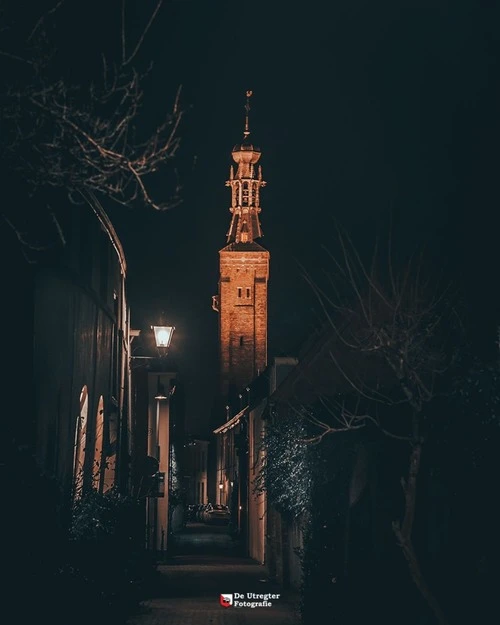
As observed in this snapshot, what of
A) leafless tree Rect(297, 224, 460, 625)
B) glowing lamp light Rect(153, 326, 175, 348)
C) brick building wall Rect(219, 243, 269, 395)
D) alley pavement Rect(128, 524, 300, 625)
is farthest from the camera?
brick building wall Rect(219, 243, 269, 395)

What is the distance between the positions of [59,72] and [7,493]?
4157 mm

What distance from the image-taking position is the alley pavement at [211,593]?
20.8 metres

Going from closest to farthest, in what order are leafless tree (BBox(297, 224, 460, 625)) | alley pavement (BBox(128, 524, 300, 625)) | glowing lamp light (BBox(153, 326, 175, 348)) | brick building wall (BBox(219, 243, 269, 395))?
leafless tree (BBox(297, 224, 460, 625)) → alley pavement (BBox(128, 524, 300, 625)) → glowing lamp light (BBox(153, 326, 175, 348)) → brick building wall (BBox(219, 243, 269, 395))

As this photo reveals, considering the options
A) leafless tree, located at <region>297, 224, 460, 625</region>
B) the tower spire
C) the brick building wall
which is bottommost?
leafless tree, located at <region>297, 224, 460, 625</region>

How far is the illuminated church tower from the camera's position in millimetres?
102562

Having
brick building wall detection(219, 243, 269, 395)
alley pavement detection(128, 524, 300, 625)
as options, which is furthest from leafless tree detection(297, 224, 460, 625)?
brick building wall detection(219, 243, 269, 395)

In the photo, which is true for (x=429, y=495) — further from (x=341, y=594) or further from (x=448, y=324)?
(x=448, y=324)

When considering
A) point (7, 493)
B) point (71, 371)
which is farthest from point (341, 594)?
point (7, 493)

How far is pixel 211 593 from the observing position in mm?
26531

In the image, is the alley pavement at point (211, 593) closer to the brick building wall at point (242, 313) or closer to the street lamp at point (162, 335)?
the street lamp at point (162, 335)

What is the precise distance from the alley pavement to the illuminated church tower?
57971 mm

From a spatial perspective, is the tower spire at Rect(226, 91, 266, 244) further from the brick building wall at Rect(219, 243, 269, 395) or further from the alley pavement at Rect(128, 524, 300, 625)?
the alley pavement at Rect(128, 524, 300, 625)

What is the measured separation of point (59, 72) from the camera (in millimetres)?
9180

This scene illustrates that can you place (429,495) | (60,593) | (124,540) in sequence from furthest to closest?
(124,540), (429,495), (60,593)
